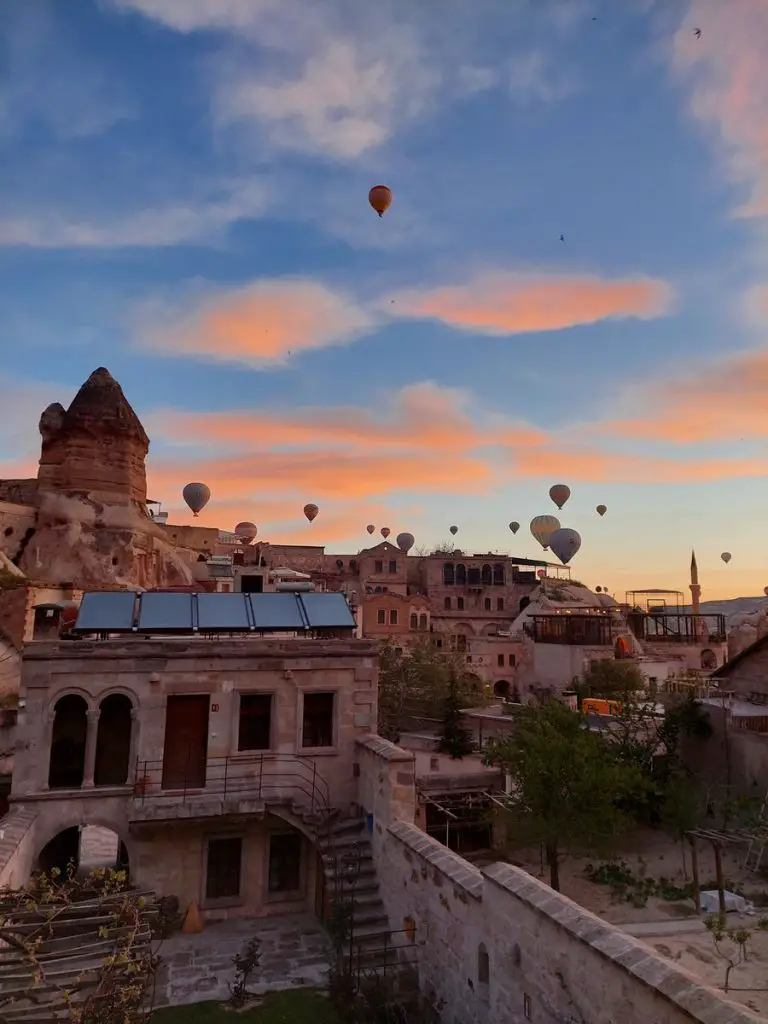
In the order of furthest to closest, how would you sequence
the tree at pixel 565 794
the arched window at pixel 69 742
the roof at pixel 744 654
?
the roof at pixel 744 654, the arched window at pixel 69 742, the tree at pixel 565 794

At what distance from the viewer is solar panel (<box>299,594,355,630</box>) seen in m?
19.3

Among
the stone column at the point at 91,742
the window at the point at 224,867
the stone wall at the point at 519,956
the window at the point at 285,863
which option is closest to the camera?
the stone wall at the point at 519,956

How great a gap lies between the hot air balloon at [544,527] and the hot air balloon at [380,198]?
191ft

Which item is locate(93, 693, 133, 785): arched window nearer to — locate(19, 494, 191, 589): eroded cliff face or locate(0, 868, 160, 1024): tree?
locate(0, 868, 160, 1024): tree

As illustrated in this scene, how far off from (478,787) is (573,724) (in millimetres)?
4117

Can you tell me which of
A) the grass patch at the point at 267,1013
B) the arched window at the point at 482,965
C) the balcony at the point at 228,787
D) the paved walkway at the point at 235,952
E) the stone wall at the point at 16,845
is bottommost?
the paved walkway at the point at 235,952

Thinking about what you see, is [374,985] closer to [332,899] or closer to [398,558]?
[332,899]

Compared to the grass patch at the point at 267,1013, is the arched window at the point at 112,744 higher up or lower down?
higher up

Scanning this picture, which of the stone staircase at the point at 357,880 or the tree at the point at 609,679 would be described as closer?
the stone staircase at the point at 357,880

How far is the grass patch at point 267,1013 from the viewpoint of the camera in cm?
1176

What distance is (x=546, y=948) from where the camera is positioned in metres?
8.22

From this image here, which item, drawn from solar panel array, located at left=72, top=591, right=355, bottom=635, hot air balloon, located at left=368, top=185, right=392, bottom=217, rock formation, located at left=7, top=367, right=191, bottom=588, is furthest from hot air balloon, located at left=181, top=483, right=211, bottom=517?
solar panel array, located at left=72, top=591, right=355, bottom=635

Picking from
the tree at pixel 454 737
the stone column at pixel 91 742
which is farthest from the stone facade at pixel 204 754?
the tree at pixel 454 737

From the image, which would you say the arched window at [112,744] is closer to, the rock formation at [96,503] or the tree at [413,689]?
the tree at [413,689]
